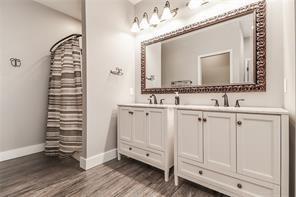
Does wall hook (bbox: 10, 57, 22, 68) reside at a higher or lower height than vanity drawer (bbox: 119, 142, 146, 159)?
higher

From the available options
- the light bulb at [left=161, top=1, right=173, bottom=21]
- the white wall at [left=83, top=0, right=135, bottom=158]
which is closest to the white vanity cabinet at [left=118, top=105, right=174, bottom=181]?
the white wall at [left=83, top=0, right=135, bottom=158]

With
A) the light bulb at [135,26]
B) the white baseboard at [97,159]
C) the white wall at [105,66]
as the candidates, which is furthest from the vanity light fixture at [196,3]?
the white baseboard at [97,159]

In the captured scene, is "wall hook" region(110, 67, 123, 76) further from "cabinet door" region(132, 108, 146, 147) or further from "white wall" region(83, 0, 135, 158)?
"cabinet door" region(132, 108, 146, 147)

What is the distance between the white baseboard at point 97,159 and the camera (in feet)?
7.03

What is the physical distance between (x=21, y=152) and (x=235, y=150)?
3.11m

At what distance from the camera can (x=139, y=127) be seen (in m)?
2.10

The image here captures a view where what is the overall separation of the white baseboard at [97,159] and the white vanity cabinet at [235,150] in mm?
1136

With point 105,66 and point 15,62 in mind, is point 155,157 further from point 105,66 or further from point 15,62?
point 15,62

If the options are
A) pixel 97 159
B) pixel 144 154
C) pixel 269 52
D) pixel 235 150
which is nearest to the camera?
pixel 235 150

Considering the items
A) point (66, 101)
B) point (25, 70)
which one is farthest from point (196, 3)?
point (25, 70)

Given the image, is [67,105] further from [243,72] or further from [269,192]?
[269,192]

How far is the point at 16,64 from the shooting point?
8.34 feet

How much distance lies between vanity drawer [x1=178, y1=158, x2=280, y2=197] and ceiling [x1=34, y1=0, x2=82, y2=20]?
311cm

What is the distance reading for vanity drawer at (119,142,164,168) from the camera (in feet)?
6.20
